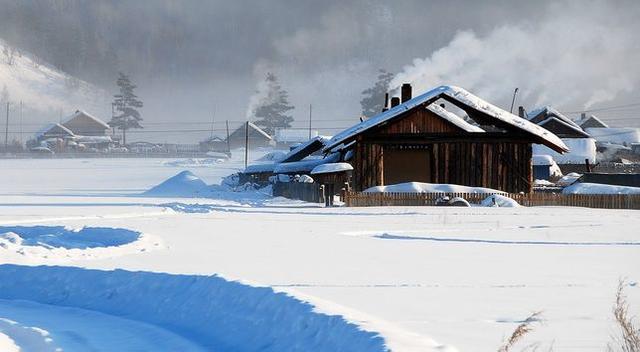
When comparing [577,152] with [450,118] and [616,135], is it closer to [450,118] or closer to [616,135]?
[450,118]

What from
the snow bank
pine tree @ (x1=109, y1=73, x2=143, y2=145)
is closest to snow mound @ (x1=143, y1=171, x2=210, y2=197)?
the snow bank

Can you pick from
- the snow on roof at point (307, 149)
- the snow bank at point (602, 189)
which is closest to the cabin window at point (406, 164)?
the snow bank at point (602, 189)

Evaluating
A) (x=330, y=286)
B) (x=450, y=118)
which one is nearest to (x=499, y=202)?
(x=450, y=118)

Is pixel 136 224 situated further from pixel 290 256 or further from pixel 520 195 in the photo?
pixel 520 195

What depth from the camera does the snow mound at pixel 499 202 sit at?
31263mm

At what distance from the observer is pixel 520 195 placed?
107 feet

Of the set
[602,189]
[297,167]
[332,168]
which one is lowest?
[602,189]

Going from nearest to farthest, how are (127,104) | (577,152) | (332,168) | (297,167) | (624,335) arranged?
(624,335)
(332,168)
(297,167)
(577,152)
(127,104)

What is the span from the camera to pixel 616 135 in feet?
301

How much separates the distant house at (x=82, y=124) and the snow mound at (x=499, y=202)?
342 feet

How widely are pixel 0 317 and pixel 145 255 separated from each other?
13.7 feet

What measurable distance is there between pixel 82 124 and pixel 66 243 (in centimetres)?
11431

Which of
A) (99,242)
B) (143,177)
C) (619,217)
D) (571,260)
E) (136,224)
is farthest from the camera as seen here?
(143,177)

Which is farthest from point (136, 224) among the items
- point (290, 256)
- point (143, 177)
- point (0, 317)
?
point (143, 177)
